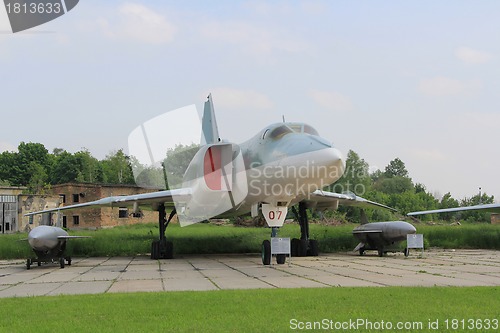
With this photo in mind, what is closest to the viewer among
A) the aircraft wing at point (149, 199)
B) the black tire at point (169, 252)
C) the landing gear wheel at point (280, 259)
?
the landing gear wheel at point (280, 259)

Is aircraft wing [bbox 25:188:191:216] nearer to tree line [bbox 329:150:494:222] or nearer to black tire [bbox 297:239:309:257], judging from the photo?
black tire [bbox 297:239:309:257]

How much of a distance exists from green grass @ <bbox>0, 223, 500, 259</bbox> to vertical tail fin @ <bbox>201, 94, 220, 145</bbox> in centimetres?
385

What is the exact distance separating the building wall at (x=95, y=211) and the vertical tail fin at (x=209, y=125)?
21.2 m

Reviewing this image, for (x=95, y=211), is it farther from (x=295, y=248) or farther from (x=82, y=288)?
(x=82, y=288)

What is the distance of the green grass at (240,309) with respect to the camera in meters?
4.71

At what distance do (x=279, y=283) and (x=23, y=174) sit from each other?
252 ft

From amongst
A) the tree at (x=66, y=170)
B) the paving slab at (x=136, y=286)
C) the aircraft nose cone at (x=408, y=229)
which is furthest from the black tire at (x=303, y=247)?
the tree at (x=66, y=170)

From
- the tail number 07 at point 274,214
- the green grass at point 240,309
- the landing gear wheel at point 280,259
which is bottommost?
the landing gear wheel at point 280,259

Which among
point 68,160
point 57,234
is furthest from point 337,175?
point 68,160

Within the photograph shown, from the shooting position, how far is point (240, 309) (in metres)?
5.50

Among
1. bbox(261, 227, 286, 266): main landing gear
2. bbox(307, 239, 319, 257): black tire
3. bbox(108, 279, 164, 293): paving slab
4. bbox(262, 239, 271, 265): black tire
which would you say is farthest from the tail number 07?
bbox(307, 239, 319, 257): black tire

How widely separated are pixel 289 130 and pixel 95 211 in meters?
30.2

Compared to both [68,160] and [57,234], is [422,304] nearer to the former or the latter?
[57,234]

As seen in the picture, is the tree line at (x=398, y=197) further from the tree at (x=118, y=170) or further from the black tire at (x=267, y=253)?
the tree at (x=118, y=170)
